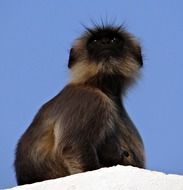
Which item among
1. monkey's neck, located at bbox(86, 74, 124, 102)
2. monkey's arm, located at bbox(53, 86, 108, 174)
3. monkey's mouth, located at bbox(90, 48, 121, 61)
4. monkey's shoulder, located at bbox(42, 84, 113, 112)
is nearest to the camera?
monkey's arm, located at bbox(53, 86, 108, 174)

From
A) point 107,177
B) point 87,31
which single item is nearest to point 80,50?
point 87,31

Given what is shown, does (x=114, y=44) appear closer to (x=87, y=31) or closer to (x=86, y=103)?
(x=87, y=31)

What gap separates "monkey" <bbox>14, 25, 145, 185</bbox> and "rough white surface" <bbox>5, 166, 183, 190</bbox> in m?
1.31

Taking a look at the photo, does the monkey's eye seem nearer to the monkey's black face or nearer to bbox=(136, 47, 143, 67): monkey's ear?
the monkey's black face

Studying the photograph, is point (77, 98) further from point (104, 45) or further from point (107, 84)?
point (104, 45)

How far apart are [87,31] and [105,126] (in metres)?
1.35

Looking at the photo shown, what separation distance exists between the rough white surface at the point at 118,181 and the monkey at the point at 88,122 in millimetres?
1315

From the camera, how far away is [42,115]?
847 centimetres

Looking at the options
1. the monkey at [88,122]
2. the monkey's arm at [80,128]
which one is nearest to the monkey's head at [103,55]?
the monkey at [88,122]

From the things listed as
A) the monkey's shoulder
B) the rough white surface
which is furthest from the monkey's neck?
the rough white surface

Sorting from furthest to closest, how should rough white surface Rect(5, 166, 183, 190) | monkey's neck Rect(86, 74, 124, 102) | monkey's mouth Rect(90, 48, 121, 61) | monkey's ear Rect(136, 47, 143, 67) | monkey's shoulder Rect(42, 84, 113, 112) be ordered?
monkey's ear Rect(136, 47, 143, 67) → monkey's mouth Rect(90, 48, 121, 61) → monkey's neck Rect(86, 74, 124, 102) → monkey's shoulder Rect(42, 84, 113, 112) → rough white surface Rect(5, 166, 183, 190)

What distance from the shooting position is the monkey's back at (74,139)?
8.09 m

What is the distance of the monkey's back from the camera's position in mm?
8086

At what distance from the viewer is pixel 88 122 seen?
26.9ft
